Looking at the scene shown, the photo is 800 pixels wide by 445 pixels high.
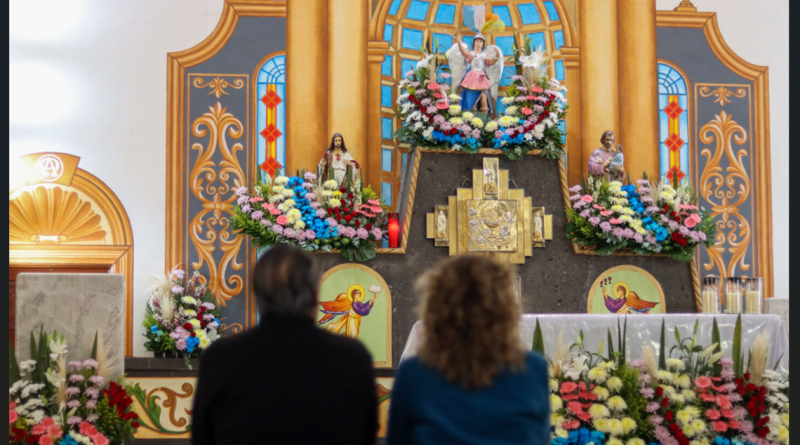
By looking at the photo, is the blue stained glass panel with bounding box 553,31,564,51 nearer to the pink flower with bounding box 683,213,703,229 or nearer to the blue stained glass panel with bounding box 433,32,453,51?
the blue stained glass panel with bounding box 433,32,453,51

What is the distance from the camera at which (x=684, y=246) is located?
691 centimetres

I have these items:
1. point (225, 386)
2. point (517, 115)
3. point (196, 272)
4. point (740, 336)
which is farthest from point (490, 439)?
point (196, 272)

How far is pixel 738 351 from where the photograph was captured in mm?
4258

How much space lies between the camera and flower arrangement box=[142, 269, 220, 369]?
6602 mm

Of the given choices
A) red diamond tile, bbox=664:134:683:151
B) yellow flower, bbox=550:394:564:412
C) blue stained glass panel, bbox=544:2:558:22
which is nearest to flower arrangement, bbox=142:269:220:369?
yellow flower, bbox=550:394:564:412

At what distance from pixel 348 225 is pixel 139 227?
229 cm

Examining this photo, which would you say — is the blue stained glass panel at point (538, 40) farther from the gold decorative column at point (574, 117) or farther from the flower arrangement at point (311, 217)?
the flower arrangement at point (311, 217)

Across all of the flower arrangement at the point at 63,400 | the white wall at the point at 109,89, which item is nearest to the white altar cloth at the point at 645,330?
the flower arrangement at the point at 63,400

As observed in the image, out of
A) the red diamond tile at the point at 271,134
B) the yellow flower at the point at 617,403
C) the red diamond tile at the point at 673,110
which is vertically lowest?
the yellow flower at the point at 617,403

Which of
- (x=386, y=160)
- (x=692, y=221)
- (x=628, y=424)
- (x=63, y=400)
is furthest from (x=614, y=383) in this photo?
(x=386, y=160)

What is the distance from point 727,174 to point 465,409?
7259mm

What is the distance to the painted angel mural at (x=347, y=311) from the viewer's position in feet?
21.9

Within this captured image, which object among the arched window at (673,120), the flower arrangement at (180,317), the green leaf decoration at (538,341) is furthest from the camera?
the arched window at (673,120)

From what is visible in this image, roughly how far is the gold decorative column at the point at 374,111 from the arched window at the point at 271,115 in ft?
2.83
